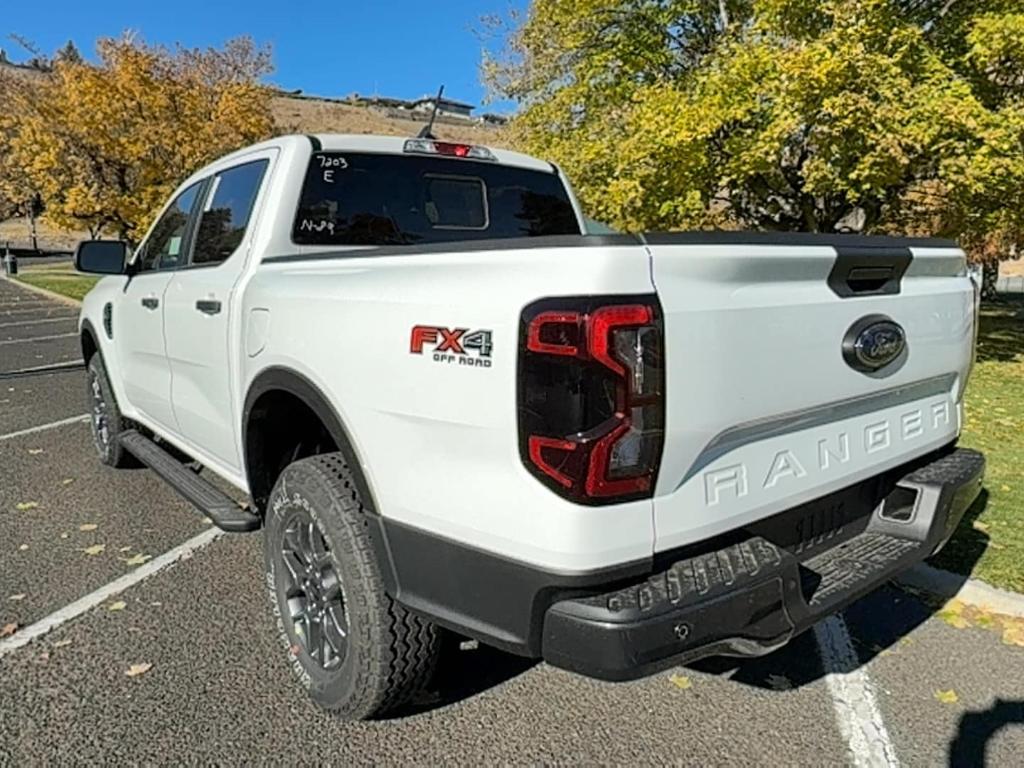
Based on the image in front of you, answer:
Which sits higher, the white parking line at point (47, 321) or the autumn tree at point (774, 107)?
the autumn tree at point (774, 107)

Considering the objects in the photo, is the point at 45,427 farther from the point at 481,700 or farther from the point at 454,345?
the point at 454,345

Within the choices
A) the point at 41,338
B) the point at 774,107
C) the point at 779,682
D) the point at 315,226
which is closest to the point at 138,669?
the point at 315,226

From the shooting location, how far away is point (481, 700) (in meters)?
2.72

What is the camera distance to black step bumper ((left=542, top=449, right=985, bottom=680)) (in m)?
1.78

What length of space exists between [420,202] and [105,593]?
232cm

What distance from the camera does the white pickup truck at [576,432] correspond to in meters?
1.77

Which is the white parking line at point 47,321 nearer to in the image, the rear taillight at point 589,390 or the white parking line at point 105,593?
the white parking line at point 105,593

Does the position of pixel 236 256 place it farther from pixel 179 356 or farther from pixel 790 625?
pixel 790 625

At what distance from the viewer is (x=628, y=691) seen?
2785 mm

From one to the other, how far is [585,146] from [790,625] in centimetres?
1103

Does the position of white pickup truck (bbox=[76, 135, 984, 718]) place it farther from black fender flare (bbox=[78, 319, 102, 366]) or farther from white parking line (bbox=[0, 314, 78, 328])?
white parking line (bbox=[0, 314, 78, 328])

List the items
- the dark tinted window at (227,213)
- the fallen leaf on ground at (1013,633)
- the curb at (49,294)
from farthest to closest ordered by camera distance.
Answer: the curb at (49,294) → the dark tinted window at (227,213) → the fallen leaf on ground at (1013,633)

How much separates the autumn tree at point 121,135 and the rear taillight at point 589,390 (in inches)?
734

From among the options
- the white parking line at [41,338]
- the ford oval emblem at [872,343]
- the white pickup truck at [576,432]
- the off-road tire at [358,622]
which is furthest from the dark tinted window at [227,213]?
the white parking line at [41,338]
